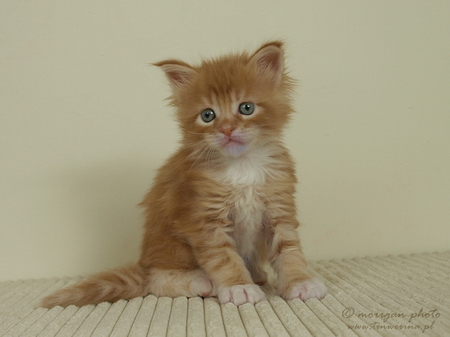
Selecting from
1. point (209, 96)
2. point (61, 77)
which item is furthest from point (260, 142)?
point (61, 77)

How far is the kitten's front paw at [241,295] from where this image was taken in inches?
52.0

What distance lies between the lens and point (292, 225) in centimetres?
153

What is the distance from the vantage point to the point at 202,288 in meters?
1.49

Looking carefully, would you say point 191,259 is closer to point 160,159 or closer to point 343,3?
point 160,159

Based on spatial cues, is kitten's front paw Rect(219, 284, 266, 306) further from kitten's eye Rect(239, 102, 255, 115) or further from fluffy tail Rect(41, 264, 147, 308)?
kitten's eye Rect(239, 102, 255, 115)

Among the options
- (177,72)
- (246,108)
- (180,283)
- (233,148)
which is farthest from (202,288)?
(177,72)

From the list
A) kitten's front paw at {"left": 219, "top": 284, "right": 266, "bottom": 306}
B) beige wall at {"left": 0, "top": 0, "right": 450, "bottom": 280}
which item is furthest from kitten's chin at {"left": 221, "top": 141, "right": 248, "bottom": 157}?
beige wall at {"left": 0, "top": 0, "right": 450, "bottom": 280}

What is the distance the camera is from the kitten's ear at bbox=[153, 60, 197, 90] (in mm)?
1543

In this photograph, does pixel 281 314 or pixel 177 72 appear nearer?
pixel 281 314

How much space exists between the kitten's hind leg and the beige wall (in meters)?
0.70

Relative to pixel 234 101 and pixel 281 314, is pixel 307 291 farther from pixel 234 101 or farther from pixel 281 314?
pixel 234 101

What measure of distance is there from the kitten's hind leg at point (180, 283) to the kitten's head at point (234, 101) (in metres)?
0.40

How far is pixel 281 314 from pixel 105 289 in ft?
1.88

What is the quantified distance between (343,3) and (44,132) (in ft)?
4.90
